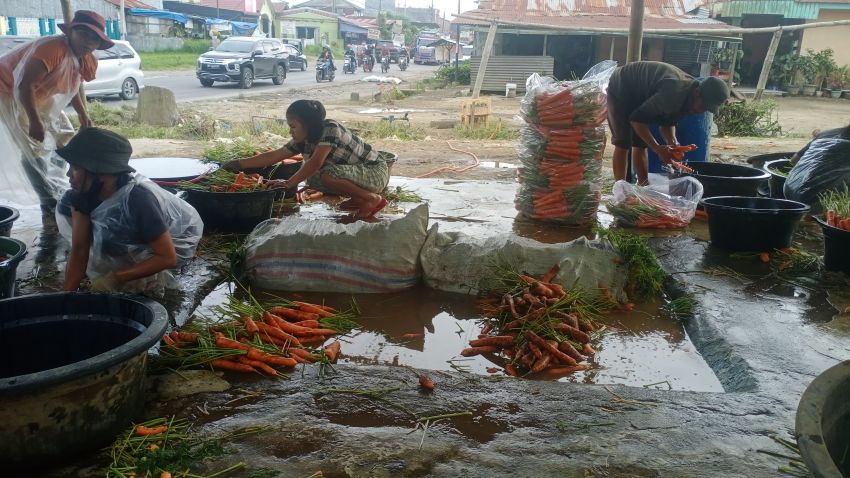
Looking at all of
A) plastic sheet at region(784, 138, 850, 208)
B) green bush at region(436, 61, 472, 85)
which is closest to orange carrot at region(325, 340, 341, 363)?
plastic sheet at region(784, 138, 850, 208)

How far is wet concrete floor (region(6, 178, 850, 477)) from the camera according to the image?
8.04 ft

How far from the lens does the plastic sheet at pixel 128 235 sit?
3552 mm

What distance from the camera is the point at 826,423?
161 cm

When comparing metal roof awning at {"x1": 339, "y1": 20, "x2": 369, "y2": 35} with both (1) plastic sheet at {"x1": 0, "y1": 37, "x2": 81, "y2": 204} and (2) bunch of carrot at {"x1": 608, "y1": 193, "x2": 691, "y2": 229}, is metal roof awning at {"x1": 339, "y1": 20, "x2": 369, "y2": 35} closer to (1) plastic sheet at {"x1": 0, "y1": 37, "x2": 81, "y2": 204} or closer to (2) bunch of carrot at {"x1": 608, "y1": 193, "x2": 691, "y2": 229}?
(1) plastic sheet at {"x1": 0, "y1": 37, "x2": 81, "y2": 204}

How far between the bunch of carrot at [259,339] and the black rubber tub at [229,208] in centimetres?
153

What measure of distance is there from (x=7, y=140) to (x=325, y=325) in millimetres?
3762

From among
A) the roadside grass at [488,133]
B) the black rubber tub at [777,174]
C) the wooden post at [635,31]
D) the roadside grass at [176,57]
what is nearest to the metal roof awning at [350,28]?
the roadside grass at [176,57]

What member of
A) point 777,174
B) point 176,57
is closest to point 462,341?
point 777,174

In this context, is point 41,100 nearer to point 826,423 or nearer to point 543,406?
point 543,406

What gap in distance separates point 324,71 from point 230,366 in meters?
25.4

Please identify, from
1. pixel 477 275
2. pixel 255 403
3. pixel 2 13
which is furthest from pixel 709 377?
pixel 2 13

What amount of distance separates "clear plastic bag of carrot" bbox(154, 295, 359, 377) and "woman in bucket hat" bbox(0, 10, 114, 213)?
9.39 feet

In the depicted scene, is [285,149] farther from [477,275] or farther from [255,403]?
[255,403]

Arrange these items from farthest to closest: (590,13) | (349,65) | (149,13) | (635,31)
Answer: (149,13), (349,65), (590,13), (635,31)
